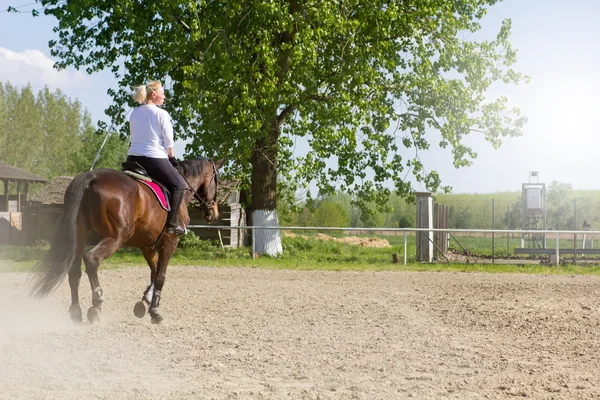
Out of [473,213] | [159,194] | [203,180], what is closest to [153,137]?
[159,194]

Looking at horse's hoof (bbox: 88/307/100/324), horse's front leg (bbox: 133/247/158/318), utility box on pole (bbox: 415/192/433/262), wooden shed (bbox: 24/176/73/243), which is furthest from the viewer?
wooden shed (bbox: 24/176/73/243)

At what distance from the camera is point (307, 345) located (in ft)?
26.5

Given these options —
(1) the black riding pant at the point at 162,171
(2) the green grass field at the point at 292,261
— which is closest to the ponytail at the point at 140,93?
(1) the black riding pant at the point at 162,171

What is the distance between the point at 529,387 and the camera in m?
6.28

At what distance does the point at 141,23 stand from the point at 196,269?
8.67m

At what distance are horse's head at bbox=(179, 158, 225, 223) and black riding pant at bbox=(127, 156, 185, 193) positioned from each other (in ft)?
2.44

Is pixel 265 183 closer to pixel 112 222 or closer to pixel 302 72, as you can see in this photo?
pixel 302 72

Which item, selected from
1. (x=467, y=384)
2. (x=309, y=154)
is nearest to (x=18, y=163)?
(x=309, y=154)

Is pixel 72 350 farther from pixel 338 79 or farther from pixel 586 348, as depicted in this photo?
pixel 338 79

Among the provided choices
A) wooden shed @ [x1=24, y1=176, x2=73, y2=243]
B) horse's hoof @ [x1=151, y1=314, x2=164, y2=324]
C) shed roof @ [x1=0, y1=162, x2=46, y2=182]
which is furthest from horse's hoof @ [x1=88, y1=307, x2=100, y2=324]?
shed roof @ [x1=0, y1=162, x2=46, y2=182]

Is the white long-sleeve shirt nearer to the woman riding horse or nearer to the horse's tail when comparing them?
the woman riding horse

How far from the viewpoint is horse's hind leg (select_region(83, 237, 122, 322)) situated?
8.38m

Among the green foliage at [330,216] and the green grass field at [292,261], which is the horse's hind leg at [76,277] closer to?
the green grass field at [292,261]

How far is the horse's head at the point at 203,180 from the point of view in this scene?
10.5 m
